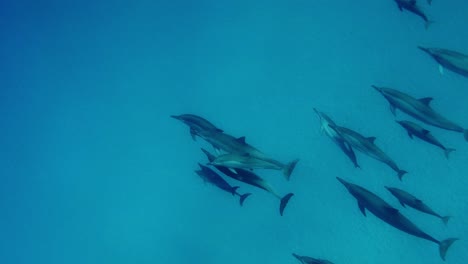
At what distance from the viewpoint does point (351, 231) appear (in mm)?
9117

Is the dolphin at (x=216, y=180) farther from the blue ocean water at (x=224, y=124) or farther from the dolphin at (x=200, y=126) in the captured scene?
the blue ocean water at (x=224, y=124)

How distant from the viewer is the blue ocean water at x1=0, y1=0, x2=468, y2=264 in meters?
8.71

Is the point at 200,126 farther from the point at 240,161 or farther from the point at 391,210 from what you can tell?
the point at 391,210

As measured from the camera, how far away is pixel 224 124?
10.0 m

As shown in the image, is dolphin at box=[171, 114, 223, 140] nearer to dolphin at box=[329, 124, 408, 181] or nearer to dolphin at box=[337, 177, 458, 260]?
dolphin at box=[329, 124, 408, 181]

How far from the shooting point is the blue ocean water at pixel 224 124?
8.71 m

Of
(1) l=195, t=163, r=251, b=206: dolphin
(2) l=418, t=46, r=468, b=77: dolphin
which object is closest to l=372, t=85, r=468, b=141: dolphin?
(2) l=418, t=46, r=468, b=77: dolphin

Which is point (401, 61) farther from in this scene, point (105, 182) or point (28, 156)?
point (28, 156)

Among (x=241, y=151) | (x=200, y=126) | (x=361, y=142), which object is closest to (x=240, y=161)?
(x=241, y=151)

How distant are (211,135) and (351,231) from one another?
4.46 meters

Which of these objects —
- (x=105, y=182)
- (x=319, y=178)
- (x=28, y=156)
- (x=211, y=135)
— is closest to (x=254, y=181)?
(x=211, y=135)

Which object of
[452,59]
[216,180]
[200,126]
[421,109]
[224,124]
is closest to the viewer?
[452,59]

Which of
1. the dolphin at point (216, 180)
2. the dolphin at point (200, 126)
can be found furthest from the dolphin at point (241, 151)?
the dolphin at point (216, 180)

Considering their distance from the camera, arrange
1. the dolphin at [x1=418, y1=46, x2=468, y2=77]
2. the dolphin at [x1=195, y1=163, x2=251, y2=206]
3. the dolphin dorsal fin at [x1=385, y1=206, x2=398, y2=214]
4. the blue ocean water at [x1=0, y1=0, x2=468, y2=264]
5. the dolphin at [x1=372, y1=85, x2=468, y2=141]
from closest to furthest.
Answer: the dolphin dorsal fin at [x1=385, y1=206, x2=398, y2=214]
the dolphin at [x1=418, y1=46, x2=468, y2=77]
the dolphin at [x1=372, y1=85, x2=468, y2=141]
the dolphin at [x1=195, y1=163, x2=251, y2=206]
the blue ocean water at [x1=0, y1=0, x2=468, y2=264]
